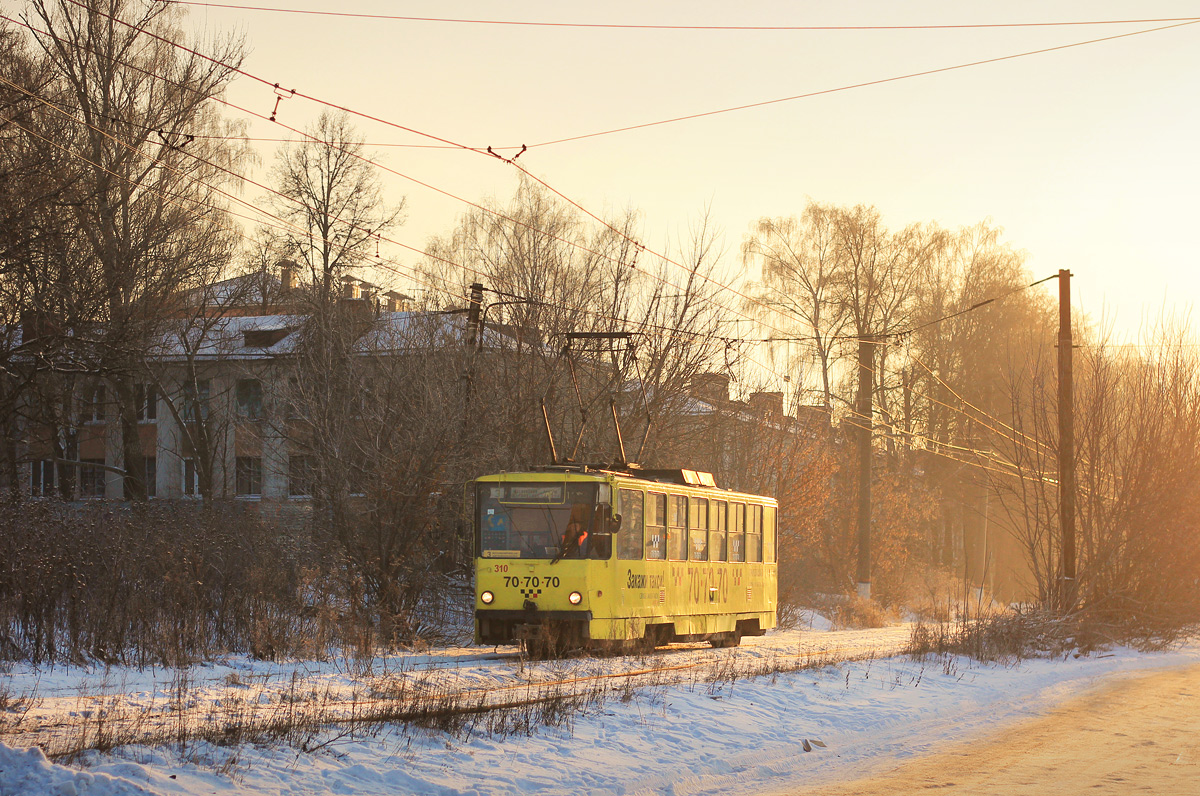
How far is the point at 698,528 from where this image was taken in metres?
21.2

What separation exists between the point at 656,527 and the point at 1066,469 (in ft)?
33.7

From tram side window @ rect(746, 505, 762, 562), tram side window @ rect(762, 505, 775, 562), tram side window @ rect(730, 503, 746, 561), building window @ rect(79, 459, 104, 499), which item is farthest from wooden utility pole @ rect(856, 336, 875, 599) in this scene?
building window @ rect(79, 459, 104, 499)

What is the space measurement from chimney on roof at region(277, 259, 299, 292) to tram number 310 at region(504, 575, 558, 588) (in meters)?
23.8

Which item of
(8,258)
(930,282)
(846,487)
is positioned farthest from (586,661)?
(930,282)

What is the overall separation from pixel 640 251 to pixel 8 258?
15.3 meters

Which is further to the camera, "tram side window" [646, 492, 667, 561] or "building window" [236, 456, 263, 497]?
"building window" [236, 456, 263, 497]

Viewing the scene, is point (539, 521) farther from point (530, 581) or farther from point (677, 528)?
point (677, 528)

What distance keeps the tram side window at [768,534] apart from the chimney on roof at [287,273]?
2048cm

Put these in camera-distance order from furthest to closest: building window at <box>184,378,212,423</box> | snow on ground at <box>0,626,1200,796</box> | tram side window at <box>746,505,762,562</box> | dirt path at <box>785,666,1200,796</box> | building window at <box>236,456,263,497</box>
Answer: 1. building window at <box>236,456,263,497</box>
2. building window at <box>184,378,212,423</box>
3. tram side window at <box>746,505,762,562</box>
4. dirt path at <box>785,666,1200,796</box>
5. snow on ground at <box>0,626,1200,796</box>

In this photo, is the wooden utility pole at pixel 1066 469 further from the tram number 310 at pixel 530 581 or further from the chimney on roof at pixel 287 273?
the chimney on roof at pixel 287 273

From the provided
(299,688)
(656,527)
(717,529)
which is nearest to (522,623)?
(656,527)

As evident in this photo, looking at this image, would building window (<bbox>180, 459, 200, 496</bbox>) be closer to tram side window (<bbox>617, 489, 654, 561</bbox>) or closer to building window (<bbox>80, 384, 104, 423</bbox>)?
building window (<bbox>80, 384, 104, 423</bbox>)

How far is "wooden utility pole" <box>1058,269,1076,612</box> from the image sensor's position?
25.0m

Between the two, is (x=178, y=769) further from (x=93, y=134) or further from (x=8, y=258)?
(x=93, y=134)
